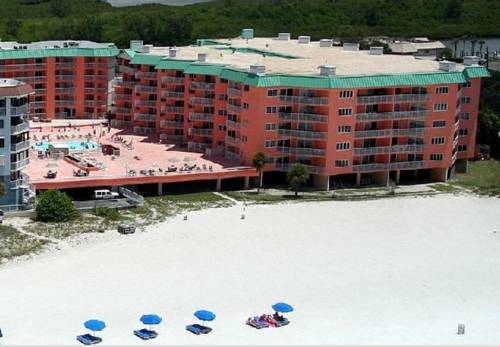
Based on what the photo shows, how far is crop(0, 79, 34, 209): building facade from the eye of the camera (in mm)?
69938

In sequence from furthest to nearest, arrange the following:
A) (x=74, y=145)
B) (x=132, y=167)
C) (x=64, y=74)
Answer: (x=64, y=74), (x=74, y=145), (x=132, y=167)

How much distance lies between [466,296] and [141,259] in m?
19.2

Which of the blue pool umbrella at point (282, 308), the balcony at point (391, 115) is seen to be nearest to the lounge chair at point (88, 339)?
the blue pool umbrella at point (282, 308)

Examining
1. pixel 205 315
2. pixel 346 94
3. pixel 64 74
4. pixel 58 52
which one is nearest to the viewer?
pixel 205 315

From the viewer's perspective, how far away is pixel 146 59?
100688 millimetres

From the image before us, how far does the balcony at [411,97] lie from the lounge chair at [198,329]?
40379 mm

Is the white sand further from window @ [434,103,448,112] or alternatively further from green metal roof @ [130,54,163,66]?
green metal roof @ [130,54,163,66]

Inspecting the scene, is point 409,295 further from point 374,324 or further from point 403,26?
point 403,26

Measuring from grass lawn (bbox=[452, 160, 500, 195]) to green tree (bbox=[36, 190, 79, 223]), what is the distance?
35.1 metres

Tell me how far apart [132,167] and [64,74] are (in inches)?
1144

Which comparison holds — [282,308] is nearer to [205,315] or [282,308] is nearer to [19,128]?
[205,315]

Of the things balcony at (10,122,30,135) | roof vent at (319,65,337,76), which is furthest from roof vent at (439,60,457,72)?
balcony at (10,122,30,135)

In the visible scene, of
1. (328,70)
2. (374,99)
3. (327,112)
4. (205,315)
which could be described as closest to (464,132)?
(374,99)

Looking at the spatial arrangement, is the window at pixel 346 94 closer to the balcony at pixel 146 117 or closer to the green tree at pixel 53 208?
the balcony at pixel 146 117
